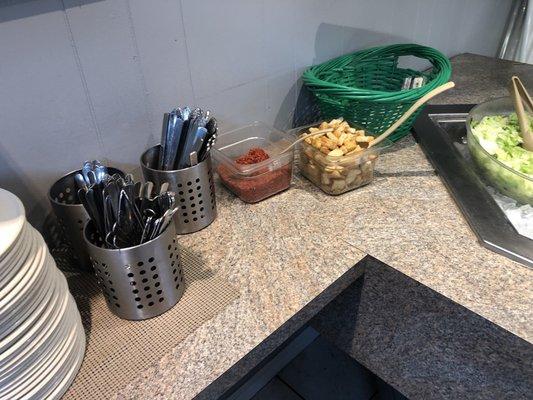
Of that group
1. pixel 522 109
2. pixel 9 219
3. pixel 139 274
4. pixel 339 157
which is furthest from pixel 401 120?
pixel 9 219

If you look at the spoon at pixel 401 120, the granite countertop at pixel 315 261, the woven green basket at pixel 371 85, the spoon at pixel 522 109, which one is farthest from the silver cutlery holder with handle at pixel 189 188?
the spoon at pixel 522 109

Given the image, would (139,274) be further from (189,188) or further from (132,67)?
(132,67)

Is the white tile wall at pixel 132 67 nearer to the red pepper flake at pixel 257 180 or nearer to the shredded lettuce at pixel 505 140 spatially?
the red pepper flake at pixel 257 180

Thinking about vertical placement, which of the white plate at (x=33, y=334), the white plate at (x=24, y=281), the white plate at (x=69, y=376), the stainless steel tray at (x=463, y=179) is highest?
the white plate at (x=24, y=281)

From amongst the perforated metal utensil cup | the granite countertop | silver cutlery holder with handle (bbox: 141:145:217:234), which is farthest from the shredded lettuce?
the perforated metal utensil cup

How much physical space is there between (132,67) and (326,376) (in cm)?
112

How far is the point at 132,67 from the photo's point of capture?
2.44 feet

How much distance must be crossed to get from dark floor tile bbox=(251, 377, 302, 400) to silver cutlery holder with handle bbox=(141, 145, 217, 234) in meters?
0.79

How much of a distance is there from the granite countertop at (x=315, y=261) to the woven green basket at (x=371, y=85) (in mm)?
123

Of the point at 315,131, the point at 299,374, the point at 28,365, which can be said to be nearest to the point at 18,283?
the point at 28,365

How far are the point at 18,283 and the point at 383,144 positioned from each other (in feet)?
2.37

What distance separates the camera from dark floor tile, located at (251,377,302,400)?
51.9 inches

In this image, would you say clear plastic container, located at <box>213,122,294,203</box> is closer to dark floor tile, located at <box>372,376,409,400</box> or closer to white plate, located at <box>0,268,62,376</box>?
white plate, located at <box>0,268,62,376</box>

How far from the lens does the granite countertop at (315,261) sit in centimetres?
56
